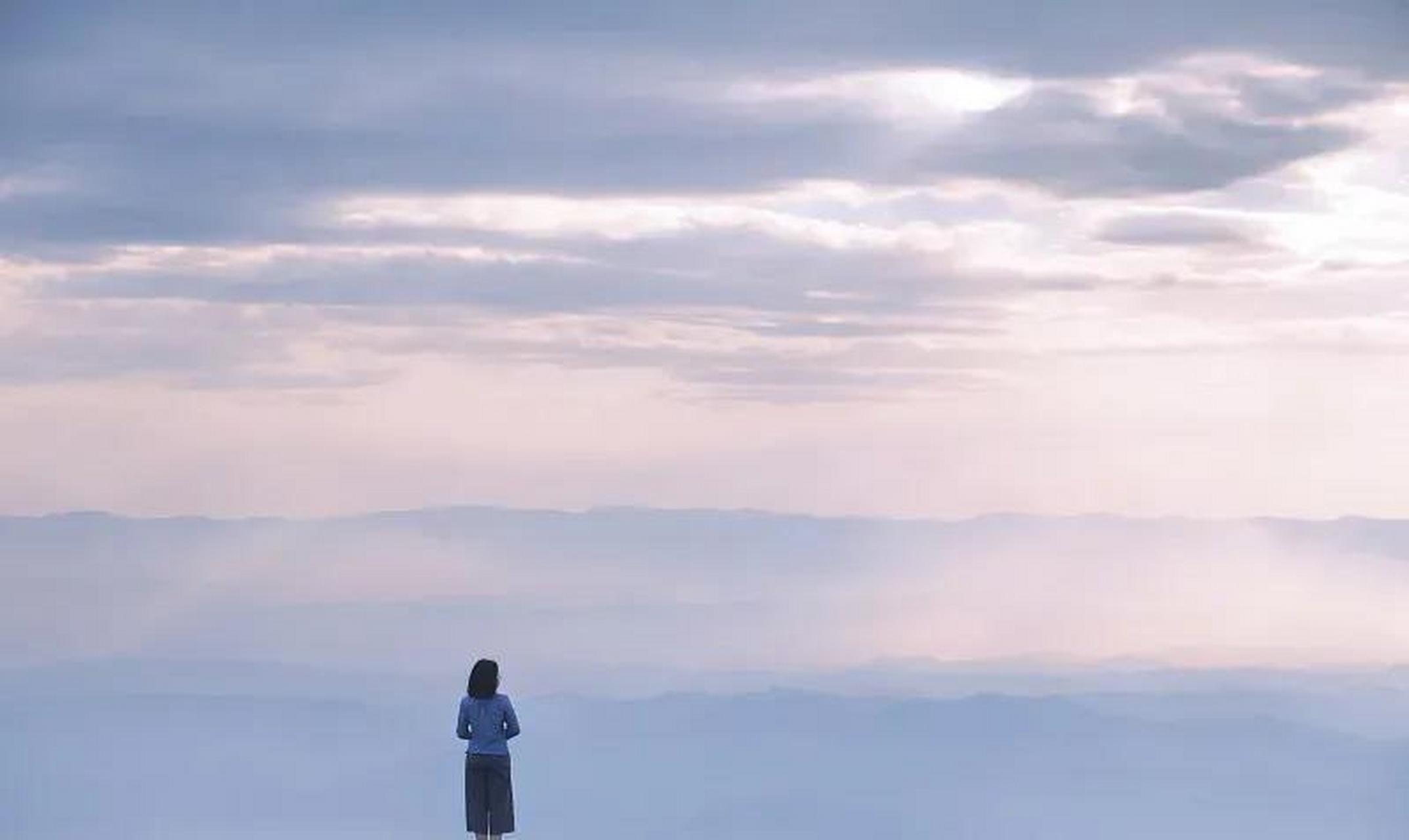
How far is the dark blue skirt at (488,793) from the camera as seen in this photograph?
3116cm

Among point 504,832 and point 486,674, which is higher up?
point 486,674

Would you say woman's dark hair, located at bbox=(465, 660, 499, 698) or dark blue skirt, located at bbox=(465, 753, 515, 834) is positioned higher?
woman's dark hair, located at bbox=(465, 660, 499, 698)

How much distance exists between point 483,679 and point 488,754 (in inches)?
43.8

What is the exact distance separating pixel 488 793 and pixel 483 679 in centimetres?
157

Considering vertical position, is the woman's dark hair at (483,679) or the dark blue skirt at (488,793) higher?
the woman's dark hair at (483,679)

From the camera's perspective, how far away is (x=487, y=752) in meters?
31.1

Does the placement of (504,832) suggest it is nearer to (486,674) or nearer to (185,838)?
(486,674)

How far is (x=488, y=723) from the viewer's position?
30984 millimetres

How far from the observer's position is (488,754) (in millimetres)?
31141

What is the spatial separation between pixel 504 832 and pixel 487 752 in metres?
1.20

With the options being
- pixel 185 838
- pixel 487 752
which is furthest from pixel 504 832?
A: pixel 185 838

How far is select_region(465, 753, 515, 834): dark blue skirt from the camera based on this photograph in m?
31.2

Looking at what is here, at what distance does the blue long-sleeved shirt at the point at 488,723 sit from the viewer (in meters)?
30.9

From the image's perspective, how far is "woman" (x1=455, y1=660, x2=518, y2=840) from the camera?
30906mm
